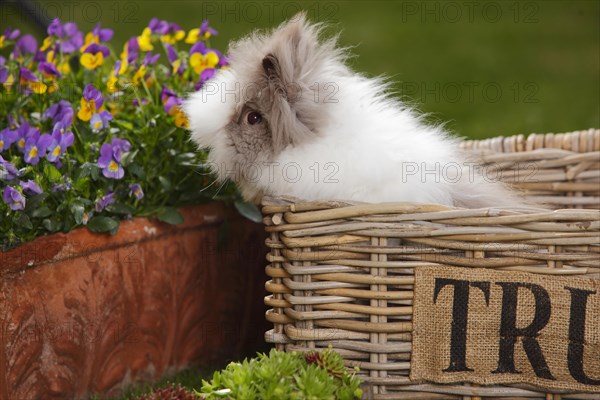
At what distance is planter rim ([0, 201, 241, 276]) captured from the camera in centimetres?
163

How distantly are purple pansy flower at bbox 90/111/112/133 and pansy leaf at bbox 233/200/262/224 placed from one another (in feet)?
1.32

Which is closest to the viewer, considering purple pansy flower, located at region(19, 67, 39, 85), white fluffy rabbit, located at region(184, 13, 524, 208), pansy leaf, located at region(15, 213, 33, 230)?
white fluffy rabbit, located at region(184, 13, 524, 208)

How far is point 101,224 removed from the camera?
1.75 meters

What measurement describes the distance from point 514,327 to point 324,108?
60 centimetres

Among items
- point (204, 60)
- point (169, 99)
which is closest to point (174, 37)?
point (204, 60)

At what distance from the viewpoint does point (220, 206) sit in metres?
2.02

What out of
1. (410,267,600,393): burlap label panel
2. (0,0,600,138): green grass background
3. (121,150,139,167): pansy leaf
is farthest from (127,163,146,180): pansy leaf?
(0,0,600,138): green grass background

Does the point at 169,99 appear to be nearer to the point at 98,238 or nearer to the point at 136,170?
the point at 136,170

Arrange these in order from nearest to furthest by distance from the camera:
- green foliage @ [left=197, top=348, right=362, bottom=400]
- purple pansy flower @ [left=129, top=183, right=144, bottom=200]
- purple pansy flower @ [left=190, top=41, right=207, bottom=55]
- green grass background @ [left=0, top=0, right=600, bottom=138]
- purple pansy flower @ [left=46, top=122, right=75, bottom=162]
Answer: green foliage @ [left=197, top=348, right=362, bottom=400]
purple pansy flower @ [left=46, top=122, right=75, bottom=162]
purple pansy flower @ [left=129, top=183, right=144, bottom=200]
purple pansy flower @ [left=190, top=41, right=207, bottom=55]
green grass background @ [left=0, top=0, right=600, bottom=138]

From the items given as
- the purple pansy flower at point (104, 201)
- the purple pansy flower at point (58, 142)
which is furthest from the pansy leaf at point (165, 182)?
the purple pansy flower at point (58, 142)

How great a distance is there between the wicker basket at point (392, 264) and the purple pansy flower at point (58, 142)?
1.86 ft

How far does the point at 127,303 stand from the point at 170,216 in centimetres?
25

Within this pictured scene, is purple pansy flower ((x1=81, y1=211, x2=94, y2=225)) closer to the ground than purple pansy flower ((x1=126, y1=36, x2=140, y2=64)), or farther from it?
closer to the ground

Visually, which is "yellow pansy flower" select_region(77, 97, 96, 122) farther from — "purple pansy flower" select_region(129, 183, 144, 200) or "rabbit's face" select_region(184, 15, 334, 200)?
"rabbit's face" select_region(184, 15, 334, 200)
